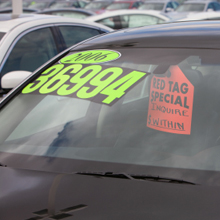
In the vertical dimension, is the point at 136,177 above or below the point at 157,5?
below

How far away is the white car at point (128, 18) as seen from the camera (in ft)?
34.4

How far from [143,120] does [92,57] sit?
1.81ft

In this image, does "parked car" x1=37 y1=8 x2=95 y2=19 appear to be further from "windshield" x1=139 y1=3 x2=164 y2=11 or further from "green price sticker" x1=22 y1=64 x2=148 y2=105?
"green price sticker" x1=22 y1=64 x2=148 y2=105

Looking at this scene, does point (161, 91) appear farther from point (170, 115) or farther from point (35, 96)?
point (35, 96)

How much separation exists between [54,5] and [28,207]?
20.3 m

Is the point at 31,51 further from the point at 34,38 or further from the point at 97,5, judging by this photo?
the point at 97,5

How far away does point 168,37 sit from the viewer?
7.13ft

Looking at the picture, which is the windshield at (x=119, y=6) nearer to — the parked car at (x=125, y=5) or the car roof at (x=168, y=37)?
the parked car at (x=125, y=5)

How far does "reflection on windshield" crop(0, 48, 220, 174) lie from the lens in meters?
1.75

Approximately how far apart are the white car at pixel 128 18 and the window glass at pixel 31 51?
20.0 feet

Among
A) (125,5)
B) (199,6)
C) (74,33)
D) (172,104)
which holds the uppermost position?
(125,5)

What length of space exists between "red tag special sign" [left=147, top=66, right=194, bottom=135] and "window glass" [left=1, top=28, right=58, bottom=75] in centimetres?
223

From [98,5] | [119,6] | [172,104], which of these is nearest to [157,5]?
[119,6]

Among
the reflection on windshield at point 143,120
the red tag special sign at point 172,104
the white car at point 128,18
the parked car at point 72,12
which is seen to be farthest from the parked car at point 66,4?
the red tag special sign at point 172,104
